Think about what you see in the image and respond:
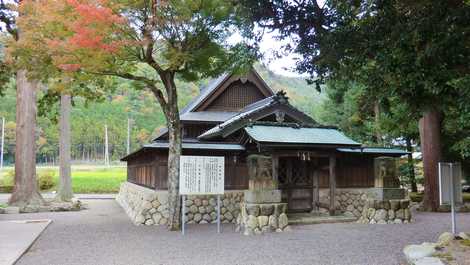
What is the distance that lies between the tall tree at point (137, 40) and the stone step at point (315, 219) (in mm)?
3955

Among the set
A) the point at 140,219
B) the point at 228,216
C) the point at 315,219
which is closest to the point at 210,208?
the point at 228,216

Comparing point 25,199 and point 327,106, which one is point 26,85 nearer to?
point 25,199

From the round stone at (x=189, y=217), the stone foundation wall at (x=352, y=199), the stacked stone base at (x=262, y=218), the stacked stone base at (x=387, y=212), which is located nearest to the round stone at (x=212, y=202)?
the round stone at (x=189, y=217)

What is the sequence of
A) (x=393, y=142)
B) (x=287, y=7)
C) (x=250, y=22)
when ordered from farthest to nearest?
(x=393, y=142)
(x=250, y=22)
(x=287, y=7)

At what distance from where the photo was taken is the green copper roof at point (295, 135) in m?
12.5

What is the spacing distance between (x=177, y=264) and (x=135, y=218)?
21.1 feet

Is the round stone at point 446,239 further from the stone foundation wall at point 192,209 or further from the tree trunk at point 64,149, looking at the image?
the tree trunk at point 64,149

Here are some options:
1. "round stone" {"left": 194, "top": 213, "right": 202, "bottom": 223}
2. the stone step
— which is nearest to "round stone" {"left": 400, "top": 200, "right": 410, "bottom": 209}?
the stone step

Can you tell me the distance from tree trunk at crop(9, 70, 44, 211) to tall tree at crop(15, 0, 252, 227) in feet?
22.8

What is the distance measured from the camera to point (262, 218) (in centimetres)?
1122

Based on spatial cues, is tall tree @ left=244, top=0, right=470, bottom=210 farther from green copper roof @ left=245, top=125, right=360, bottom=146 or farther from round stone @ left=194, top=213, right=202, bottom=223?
round stone @ left=194, top=213, right=202, bottom=223

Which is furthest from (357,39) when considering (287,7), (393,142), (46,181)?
(46,181)

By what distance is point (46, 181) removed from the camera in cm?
2998

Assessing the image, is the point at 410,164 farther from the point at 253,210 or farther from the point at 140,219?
the point at 140,219
